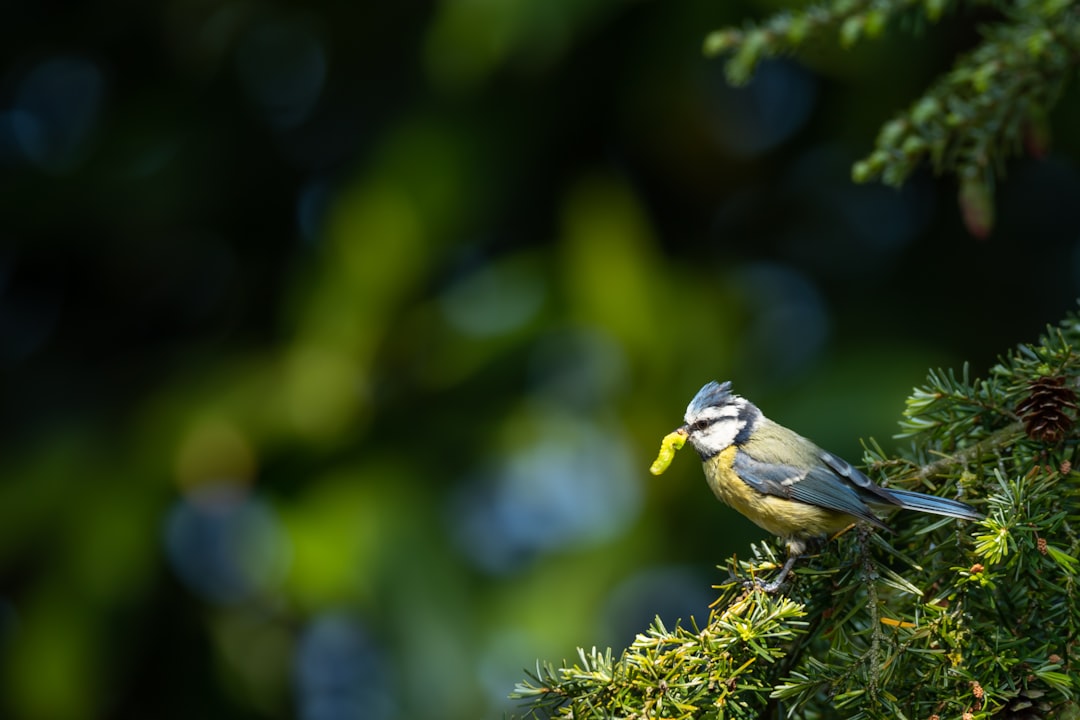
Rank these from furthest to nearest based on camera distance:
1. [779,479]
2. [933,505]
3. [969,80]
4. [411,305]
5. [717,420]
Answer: [411,305] → [717,420] → [779,479] → [969,80] → [933,505]

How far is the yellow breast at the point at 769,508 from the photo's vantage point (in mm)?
1591

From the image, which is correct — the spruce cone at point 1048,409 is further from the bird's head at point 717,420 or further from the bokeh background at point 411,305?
the bokeh background at point 411,305

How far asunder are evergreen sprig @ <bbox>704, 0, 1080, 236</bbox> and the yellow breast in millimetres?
470

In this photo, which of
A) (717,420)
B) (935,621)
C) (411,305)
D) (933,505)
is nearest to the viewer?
(935,621)

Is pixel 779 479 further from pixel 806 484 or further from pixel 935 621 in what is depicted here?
pixel 935 621

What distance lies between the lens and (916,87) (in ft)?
12.2

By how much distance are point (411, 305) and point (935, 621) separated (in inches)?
99.3

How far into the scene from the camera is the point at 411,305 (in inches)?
139

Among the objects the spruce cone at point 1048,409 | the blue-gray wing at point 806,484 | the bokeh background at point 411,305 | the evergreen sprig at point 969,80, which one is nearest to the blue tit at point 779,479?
the blue-gray wing at point 806,484

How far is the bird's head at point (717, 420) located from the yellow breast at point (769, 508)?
0.02 metres

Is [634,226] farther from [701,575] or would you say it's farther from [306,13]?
[306,13]

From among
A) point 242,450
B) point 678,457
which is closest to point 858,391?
point 678,457

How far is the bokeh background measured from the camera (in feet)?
11.2

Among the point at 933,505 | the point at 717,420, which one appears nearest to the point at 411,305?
the point at 717,420
